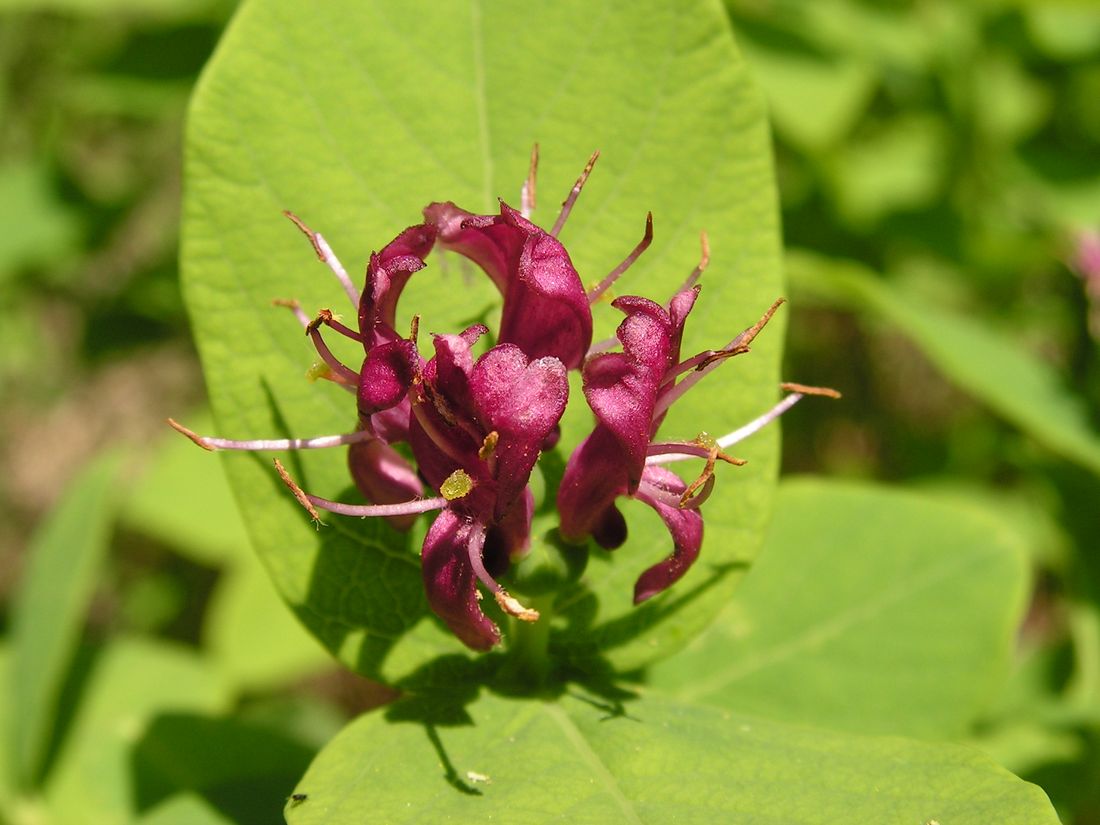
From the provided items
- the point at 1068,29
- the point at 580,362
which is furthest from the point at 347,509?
the point at 1068,29

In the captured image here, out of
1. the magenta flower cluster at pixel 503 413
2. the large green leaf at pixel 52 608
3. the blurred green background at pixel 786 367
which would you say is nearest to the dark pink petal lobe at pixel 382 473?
the magenta flower cluster at pixel 503 413

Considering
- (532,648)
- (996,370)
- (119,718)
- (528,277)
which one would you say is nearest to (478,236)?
(528,277)

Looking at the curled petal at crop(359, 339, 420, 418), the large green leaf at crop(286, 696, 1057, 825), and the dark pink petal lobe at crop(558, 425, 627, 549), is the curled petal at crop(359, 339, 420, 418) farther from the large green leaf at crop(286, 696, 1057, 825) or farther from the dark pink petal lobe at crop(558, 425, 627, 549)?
the large green leaf at crop(286, 696, 1057, 825)

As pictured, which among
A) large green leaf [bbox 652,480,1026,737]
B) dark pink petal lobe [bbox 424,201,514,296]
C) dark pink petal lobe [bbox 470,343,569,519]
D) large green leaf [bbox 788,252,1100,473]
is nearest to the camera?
dark pink petal lobe [bbox 470,343,569,519]

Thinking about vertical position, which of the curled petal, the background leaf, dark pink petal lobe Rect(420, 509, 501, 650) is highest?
the curled petal

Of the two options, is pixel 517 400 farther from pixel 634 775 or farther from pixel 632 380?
pixel 634 775

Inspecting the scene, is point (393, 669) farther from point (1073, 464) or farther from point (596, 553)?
point (1073, 464)

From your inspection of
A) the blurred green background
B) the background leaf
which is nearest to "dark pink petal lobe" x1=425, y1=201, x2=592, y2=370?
the blurred green background
